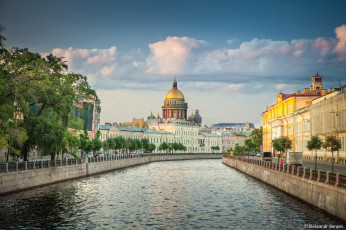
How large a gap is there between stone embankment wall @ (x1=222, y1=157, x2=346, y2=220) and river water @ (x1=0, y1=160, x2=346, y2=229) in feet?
1.75

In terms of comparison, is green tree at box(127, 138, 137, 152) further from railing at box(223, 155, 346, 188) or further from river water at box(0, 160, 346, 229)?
railing at box(223, 155, 346, 188)

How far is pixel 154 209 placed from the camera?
32312mm

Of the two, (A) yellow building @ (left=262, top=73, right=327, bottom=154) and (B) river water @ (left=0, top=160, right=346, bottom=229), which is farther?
(A) yellow building @ (left=262, top=73, right=327, bottom=154)

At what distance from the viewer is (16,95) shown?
3862cm

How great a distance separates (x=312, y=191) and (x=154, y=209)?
10496mm

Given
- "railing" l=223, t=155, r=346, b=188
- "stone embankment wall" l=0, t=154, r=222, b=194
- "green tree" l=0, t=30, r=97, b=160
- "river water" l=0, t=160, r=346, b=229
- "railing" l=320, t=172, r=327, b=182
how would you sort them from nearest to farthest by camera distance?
"railing" l=223, t=155, r=346, b=188, "river water" l=0, t=160, r=346, b=229, "railing" l=320, t=172, r=327, b=182, "stone embankment wall" l=0, t=154, r=222, b=194, "green tree" l=0, t=30, r=97, b=160

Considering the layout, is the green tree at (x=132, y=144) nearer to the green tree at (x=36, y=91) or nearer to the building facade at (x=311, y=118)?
the building facade at (x=311, y=118)

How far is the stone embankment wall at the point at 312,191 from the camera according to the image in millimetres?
25422

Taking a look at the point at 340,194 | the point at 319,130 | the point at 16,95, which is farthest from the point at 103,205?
the point at 319,130

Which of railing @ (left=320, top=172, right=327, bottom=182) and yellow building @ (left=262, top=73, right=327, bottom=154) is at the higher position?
yellow building @ (left=262, top=73, right=327, bottom=154)

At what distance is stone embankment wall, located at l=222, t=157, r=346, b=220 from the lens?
25422 millimetres

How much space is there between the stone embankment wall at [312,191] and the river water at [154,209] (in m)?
0.53

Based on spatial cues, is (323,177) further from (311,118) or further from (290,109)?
(290,109)

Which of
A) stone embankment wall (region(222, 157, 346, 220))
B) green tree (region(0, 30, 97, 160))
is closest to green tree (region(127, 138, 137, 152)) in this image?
green tree (region(0, 30, 97, 160))
